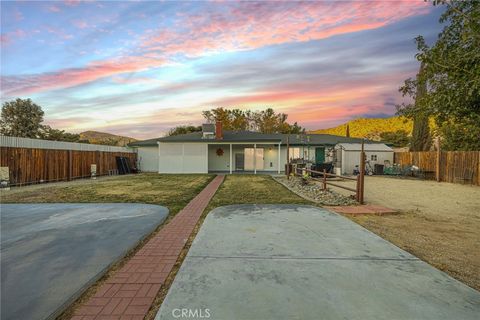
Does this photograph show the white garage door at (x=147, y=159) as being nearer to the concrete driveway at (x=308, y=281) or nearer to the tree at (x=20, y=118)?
the tree at (x=20, y=118)

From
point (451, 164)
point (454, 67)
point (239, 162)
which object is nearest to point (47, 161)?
point (239, 162)

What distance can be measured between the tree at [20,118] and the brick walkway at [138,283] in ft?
112

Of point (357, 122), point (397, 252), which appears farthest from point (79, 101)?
point (357, 122)

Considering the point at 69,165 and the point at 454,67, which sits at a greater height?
the point at 454,67

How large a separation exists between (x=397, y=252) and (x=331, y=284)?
66.3 inches

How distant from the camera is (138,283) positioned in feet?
9.23

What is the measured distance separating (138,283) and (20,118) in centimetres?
3660

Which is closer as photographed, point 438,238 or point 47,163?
point 438,238

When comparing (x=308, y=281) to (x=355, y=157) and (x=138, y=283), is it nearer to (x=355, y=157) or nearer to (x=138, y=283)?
(x=138, y=283)

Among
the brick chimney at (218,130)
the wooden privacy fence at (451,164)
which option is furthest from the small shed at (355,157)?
the brick chimney at (218,130)

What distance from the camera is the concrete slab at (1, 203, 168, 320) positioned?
8.13 feet

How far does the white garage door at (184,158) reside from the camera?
67.9 feet

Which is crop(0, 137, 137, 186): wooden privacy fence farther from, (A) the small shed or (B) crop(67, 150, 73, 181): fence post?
(A) the small shed

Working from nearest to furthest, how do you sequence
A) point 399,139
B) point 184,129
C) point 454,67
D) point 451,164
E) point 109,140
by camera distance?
point 454,67
point 451,164
point 184,129
point 399,139
point 109,140
